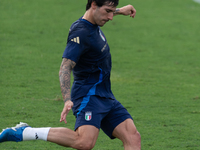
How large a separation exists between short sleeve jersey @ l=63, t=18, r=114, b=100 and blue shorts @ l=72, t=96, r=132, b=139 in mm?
72

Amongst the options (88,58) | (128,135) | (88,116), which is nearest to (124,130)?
(128,135)

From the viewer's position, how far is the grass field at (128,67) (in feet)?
19.9

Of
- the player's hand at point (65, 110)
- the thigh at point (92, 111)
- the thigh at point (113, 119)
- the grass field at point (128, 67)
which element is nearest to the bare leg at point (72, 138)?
the thigh at point (92, 111)

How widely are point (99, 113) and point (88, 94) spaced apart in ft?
0.82

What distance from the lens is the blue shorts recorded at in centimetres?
411

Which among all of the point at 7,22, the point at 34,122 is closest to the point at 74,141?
the point at 34,122

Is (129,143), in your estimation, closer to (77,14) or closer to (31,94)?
(31,94)

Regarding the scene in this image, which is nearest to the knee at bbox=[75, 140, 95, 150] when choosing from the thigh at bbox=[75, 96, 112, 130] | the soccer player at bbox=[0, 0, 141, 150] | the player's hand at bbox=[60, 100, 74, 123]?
the soccer player at bbox=[0, 0, 141, 150]

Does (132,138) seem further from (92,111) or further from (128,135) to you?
(92,111)

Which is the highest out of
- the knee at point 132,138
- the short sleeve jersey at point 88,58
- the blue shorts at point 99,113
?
the short sleeve jersey at point 88,58

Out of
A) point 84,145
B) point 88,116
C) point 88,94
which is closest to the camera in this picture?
point 84,145

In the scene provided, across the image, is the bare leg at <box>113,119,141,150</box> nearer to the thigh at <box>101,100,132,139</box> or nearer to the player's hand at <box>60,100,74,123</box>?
the thigh at <box>101,100,132,139</box>

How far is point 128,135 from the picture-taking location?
4.29m

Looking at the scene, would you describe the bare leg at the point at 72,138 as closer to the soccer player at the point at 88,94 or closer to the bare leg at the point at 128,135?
the soccer player at the point at 88,94
